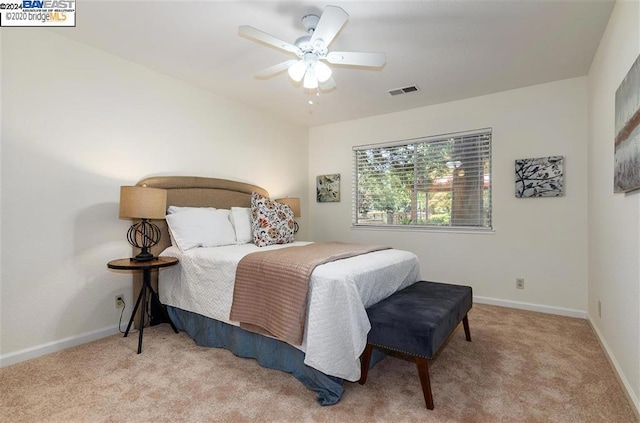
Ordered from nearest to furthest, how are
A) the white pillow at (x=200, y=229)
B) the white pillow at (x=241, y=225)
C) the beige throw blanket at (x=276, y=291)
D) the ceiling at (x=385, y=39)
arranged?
1. the beige throw blanket at (x=276, y=291)
2. the ceiling at (x=385, y=39)
3. the white pillow at (x=200, y=229)
4. the white pillow at (x=241, y=225)

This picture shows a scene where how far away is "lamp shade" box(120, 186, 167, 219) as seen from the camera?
2502 mm

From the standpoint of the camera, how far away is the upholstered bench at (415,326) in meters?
1.71

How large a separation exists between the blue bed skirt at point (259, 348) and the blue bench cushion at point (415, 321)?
0.36m

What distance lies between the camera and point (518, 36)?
2459 millimetres

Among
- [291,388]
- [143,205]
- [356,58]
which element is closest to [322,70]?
[356,58]

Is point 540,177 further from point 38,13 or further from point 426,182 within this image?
point 38,13

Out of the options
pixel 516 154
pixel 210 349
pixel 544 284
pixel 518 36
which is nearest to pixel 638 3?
pixel 518 36

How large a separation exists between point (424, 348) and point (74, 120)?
3024 millimetres

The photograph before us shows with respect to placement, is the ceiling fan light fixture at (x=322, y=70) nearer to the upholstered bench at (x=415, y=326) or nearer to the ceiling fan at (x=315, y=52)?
the ceiling fan at (x=315, y=52)

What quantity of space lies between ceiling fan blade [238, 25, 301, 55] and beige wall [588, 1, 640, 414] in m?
1.93

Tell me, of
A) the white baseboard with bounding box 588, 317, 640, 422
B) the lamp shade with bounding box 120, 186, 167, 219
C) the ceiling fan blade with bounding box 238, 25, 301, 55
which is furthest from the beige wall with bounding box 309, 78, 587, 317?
the lamp shade with bounding box 120, 186, 167, 219

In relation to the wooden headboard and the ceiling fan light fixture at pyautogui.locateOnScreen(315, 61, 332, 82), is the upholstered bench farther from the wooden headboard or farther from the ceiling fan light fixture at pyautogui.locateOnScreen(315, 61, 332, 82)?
the wooden headboard

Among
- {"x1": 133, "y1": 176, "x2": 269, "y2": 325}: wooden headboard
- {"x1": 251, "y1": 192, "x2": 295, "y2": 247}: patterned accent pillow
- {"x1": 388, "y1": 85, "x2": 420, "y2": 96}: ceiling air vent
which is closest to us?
{"x1": 133, "y1": 176, "x2": 269, "y2": 325}: wooden headboard

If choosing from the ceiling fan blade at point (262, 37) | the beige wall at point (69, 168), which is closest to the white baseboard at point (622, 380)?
the ceiling fan blade at point (262, 37)
